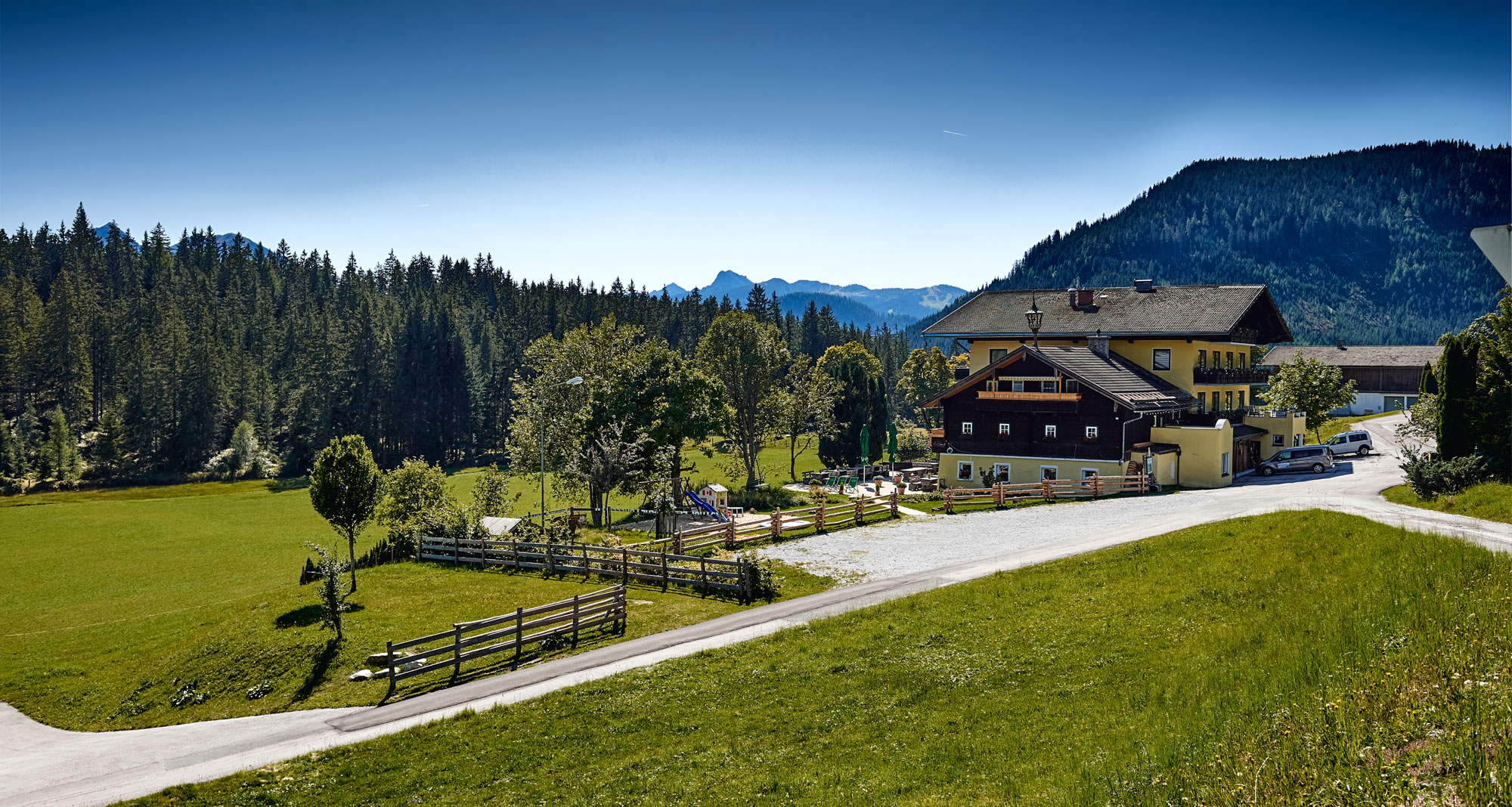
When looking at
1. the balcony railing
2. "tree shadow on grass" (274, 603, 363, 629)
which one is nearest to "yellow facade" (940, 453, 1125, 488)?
the balcony railing

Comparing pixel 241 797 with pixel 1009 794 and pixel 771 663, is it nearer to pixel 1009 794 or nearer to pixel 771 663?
pixel 771 663

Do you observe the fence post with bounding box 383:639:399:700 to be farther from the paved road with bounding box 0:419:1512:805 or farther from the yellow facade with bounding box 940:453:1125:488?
the yellow facade with bounding box 940:453:1125:488

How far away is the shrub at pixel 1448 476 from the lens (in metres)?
31.4

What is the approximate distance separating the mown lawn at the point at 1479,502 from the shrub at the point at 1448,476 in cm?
46

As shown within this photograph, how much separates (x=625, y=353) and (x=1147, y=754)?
45619 millimetres

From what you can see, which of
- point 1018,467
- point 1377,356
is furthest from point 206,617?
point 1377,356

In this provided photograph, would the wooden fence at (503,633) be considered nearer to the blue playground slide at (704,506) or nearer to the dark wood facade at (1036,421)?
the blue playground slide at (704,506)

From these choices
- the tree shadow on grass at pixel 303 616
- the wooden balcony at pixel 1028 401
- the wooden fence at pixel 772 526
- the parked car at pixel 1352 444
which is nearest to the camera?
the tree shadow on grass at pixel 303 616

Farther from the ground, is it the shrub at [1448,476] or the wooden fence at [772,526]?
the shrub at [1448,476]

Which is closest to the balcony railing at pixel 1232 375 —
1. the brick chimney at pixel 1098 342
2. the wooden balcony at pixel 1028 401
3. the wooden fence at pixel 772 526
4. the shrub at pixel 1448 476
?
the brick chimney at pixel 1098 342

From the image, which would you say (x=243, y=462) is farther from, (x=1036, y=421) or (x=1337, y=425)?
(x=1337, y=425)

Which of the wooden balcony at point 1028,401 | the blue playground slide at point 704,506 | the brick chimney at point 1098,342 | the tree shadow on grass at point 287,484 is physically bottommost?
the tree shadow on grass at point 287,484

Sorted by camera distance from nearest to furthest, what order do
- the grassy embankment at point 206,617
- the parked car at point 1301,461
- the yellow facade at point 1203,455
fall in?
the grassy embankment at point 206,617
the yellow facade at point 1203,455
the parked car at point 1301,461

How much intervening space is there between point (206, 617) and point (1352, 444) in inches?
2548
